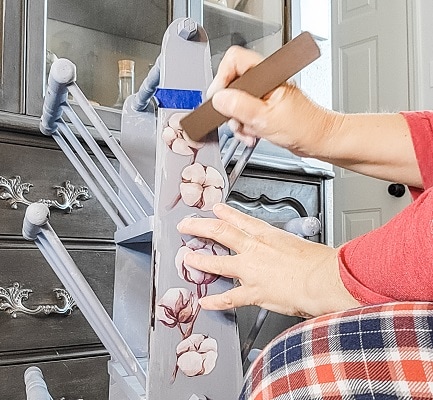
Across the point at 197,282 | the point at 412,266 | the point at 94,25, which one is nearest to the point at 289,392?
the point at 412,266

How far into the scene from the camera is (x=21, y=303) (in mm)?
910

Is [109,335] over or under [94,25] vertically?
under

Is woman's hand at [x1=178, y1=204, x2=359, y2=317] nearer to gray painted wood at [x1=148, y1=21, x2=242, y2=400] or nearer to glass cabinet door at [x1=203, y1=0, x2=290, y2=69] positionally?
gray painted wood at [x1=148, y1=21, x2=242, y2=400]

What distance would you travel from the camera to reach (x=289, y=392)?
35 cm

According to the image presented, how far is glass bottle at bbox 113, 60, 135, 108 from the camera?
1.18m

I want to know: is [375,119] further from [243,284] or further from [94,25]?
[94,25]

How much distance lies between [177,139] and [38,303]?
0.49 meters

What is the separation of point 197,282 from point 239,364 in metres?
0.09

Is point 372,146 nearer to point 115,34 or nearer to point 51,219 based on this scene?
point 51,219

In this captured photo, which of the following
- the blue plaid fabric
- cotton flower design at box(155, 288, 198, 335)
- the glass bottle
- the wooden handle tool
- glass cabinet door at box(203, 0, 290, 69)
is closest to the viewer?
the blue plaid fabric

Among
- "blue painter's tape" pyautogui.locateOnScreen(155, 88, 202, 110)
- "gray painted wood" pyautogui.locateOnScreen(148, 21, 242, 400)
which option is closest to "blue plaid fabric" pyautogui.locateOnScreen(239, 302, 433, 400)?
"gray painted wood" pyautogui.locateOnScreen(148, 21, 242, 400)

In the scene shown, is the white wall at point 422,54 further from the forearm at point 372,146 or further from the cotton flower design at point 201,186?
the cotton flower design at point 201,186

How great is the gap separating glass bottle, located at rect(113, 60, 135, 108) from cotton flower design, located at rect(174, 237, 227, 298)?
26.2 inches

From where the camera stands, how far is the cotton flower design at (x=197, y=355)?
54 centimetres
